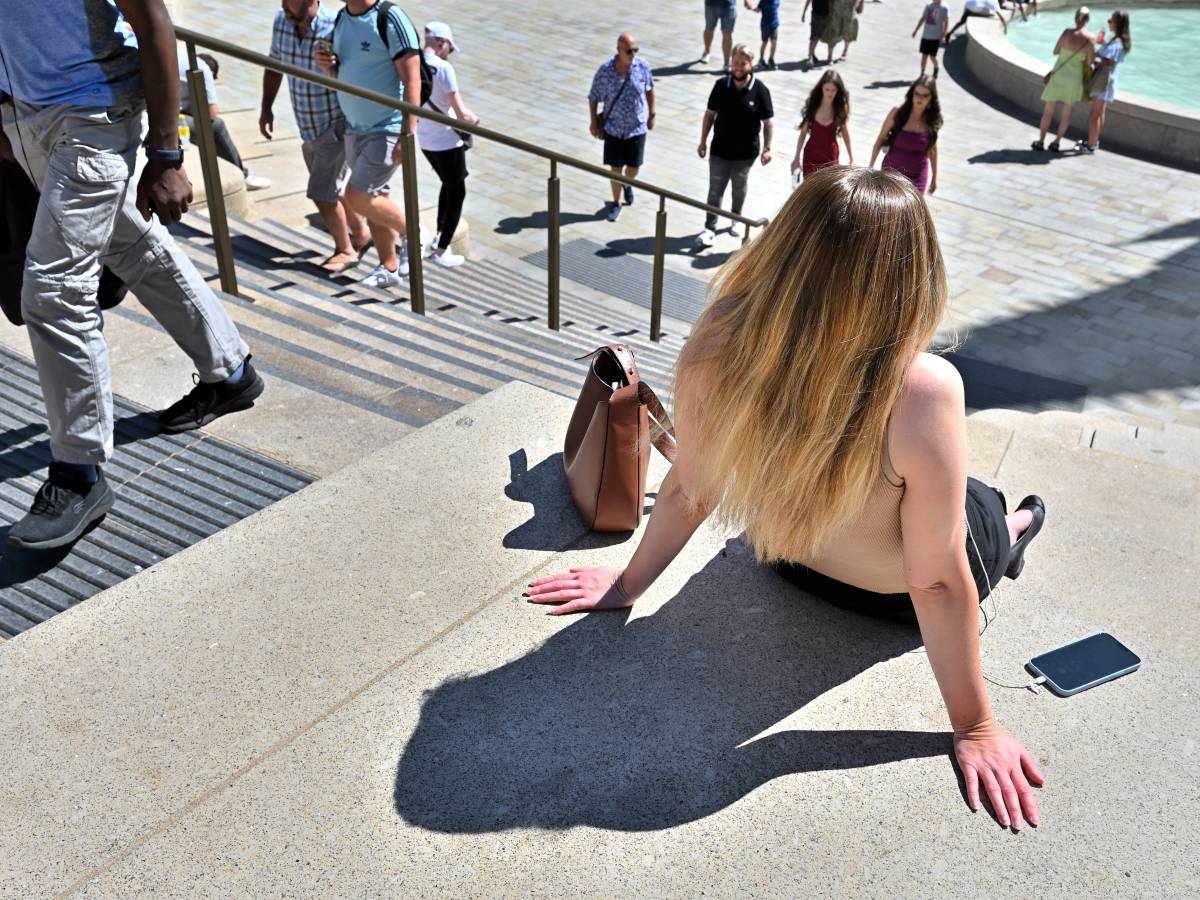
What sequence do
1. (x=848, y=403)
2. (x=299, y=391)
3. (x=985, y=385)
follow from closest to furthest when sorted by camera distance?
(x=848, y=403) < (x=299, y=391) < (x=985, y=385)

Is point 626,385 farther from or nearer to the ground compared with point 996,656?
farther from the ground

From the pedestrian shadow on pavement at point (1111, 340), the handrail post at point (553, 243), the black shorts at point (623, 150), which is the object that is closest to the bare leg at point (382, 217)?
the handrail post at point (553, 243)

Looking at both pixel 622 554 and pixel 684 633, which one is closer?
pixel 684 633

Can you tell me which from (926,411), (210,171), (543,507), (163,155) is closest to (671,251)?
(210,171)

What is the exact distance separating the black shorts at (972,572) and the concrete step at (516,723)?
5 cm

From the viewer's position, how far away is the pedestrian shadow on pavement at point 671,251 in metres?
9.73

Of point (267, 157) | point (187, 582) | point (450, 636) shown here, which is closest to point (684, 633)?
point (450, 636)

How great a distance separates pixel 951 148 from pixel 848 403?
12285 millimetres

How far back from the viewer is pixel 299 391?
3646 mm

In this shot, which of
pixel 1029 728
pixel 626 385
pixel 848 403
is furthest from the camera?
pixel 626 385

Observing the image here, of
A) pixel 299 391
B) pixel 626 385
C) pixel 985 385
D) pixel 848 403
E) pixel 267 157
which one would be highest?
pixel 848 403

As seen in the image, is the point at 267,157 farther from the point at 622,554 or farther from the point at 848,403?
the point at 848,403

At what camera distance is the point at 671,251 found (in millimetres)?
9938

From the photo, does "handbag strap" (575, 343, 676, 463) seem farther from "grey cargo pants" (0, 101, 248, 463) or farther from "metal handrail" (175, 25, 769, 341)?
"metal handrail" (175, 25, 769, 341)
